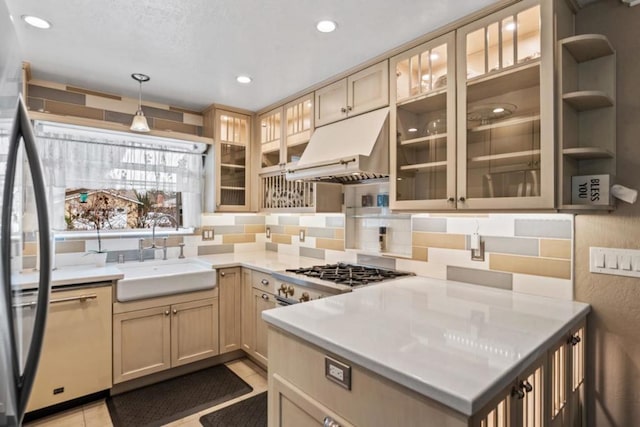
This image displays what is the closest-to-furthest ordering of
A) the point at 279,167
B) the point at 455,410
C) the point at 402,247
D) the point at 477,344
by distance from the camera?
the point at 455,410 → the point at 477,344 → the point at 402,247 → the point at 279,167

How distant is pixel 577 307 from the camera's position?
1.60 meters

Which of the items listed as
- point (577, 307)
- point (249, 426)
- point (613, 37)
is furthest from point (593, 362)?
point (249, 426)

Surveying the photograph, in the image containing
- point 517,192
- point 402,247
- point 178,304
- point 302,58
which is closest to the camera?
point 517,192

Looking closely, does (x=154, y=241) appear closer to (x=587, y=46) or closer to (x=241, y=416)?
(x=241, y=416)

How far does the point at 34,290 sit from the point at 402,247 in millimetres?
2064

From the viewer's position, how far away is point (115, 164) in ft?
9.60

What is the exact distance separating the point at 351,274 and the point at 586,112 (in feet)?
5.17

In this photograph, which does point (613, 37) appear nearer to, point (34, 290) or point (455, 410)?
point (455, 410)

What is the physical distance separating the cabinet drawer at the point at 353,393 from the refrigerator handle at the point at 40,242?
0.81 metres

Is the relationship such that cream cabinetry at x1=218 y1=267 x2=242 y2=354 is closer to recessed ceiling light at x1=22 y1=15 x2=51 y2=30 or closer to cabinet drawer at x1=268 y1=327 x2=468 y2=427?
cabinet drawer at x1=268 y1=327 x2=468 y2=427

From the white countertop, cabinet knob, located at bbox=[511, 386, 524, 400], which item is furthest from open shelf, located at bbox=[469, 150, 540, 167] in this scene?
cabinet knob, located at bbox=[511, 386, 524, 400]

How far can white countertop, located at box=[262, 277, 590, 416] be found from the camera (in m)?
0.95

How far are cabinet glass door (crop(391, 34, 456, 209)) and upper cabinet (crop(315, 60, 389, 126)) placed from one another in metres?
0.10

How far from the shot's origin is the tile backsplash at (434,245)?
70.4 inches
